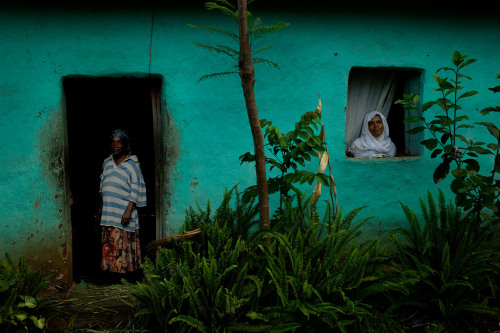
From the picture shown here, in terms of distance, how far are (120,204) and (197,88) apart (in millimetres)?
1354

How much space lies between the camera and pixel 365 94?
4.57 meters

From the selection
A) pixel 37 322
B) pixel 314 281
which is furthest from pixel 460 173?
pixel 37 322

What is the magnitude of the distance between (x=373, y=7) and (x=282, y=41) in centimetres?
103

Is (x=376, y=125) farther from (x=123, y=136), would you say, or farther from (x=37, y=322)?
(x=37, y=322)

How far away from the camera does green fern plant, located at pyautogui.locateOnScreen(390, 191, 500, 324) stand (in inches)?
125

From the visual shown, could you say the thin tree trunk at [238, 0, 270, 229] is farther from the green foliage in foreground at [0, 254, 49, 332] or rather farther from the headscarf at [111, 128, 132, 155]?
the green foliage in foreground at [0, 254, 49, 332]

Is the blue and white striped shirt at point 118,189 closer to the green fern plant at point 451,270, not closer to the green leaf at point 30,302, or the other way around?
the green leaf at point 30,302

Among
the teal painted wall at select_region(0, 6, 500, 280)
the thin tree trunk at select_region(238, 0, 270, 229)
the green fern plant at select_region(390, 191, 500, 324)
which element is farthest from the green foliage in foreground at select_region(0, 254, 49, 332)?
the green fern plant at select_region(390, 191, 500, 324)

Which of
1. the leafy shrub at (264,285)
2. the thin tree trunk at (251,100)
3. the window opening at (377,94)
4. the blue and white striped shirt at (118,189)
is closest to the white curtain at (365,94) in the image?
the window opening at (377,94)

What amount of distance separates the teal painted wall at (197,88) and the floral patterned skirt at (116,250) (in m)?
0.34

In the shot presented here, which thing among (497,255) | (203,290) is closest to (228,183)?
(203,290)

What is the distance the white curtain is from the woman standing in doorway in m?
2.31

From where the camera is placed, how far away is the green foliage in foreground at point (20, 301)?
2988mm

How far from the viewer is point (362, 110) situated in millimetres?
4613
